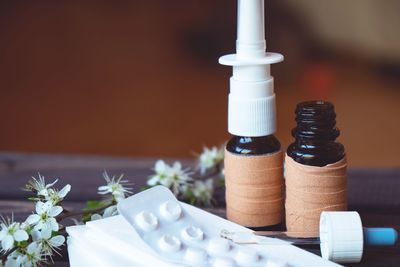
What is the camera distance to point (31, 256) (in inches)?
20.0

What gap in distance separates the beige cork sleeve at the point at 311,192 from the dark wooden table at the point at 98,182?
Result: 0.05m

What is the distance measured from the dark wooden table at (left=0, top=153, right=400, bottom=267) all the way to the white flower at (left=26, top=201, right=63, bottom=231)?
1.6 inches

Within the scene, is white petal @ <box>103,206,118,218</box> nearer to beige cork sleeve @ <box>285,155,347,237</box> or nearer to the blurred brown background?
beige cork sleeve @ <box>285,155,347,237</box>

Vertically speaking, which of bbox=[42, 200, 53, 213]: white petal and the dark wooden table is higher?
bbox=[42, 200, 53, 213]: white petal

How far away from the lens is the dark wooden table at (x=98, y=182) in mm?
634

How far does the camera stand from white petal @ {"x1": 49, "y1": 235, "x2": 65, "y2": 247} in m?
0.52

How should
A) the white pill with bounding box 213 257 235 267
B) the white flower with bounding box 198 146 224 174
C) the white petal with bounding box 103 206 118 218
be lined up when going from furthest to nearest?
the white flower with bounding box 198 146 224 174 < the white petal with bounding box 103 206 118 218 < the white pill with bounding box 213 257 235 267

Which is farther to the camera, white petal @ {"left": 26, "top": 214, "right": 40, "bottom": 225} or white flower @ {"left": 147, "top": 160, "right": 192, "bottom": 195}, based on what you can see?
white flower @ {"left": 147, "top": 160, "right": 192, "bottom": 195}

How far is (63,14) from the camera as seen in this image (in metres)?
2.14

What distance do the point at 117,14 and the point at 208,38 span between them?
30 cm

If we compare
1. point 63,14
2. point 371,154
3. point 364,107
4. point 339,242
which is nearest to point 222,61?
point 339,242

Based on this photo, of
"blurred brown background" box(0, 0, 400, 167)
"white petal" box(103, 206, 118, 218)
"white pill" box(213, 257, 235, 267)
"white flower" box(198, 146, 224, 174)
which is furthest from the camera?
"blurred brown background" box(0, 0, 400, 167)

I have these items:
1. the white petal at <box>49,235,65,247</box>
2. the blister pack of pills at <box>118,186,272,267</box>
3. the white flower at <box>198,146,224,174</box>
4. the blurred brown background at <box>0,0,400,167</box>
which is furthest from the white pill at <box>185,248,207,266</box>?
the blurred brown background at <box>0,0,400,167</box>

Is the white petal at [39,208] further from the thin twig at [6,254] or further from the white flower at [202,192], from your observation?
the white flower at [202,192]
